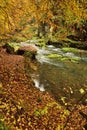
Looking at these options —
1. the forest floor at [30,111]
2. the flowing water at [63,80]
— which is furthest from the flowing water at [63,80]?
the forest floor at [30,111]

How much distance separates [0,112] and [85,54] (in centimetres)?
1891

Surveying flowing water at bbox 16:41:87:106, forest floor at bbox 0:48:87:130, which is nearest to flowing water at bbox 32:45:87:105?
flowing water at bbox 16:41:87:106

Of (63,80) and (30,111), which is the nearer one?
(30,111)

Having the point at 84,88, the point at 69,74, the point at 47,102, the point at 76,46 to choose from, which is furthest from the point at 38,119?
the point at 76,46

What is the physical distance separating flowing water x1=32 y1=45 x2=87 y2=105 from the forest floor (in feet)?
2.79

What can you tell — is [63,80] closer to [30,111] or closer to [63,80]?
[63,80]

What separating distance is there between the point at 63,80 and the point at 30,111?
6239mm

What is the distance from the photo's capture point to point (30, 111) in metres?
8.20

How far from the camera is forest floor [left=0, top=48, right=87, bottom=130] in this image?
7246 millimetres

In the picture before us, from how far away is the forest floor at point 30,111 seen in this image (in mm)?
7246

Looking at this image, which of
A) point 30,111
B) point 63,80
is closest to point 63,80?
point 63,80

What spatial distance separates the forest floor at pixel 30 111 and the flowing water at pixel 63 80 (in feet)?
2.79

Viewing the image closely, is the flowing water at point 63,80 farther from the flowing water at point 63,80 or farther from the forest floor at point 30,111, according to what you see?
the forest floor at point 30,111

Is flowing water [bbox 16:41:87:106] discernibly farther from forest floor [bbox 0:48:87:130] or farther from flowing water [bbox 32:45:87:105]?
forest floor [bbox 0:48:87:130]
